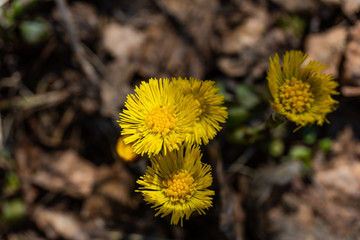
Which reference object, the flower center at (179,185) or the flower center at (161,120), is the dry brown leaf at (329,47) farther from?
the flower center at (179,185)

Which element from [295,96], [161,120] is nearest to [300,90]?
[295,96]

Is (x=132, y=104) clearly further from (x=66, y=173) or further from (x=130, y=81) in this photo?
(x=66, y=173)

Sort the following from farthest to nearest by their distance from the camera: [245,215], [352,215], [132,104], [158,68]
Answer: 1. [158,68]
2. [245,215]
3. [352,215]
4. [132,104]

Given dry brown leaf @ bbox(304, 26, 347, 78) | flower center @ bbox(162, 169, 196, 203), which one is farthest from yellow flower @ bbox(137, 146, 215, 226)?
dry brown leaf @ bbox(304, 26, 347, 78)

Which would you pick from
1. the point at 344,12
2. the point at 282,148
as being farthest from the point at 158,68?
the point at 344,12

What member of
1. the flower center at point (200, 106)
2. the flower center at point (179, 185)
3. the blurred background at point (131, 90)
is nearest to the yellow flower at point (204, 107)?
the flower center at point (200, 106)

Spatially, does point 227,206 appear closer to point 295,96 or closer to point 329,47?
point 295,96

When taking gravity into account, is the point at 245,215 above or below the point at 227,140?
below

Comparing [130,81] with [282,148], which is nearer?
[282,148]
